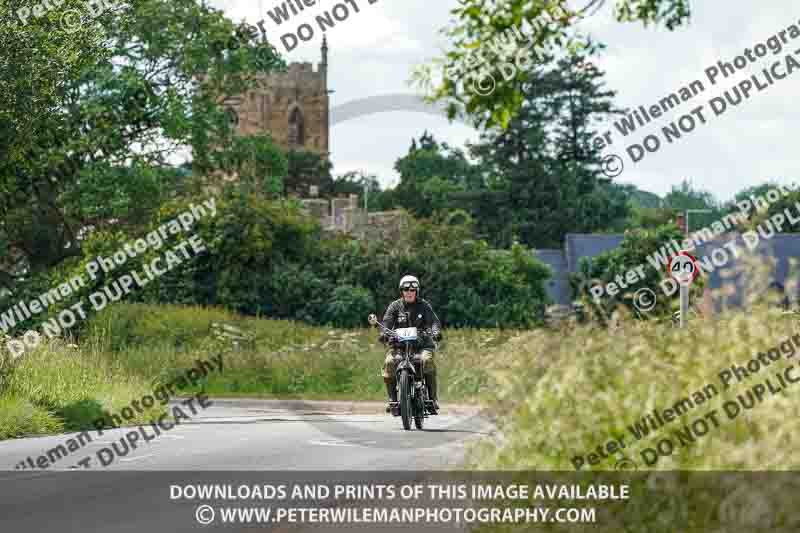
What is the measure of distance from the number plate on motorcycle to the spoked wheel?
422 millimetres

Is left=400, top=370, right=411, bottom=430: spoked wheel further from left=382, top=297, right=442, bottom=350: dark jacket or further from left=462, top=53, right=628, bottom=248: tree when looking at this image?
left=462, top=53, right=628, bottom=248: tree

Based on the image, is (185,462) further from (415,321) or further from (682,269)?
(682,269)

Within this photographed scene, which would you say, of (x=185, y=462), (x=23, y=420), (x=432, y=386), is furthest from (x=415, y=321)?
(x=23, y=420)

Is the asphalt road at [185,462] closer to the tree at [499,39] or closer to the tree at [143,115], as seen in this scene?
the tree at [499,39]

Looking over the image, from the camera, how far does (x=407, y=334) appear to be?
58.9ft

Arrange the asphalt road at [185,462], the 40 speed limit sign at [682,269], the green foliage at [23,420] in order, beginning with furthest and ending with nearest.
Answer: the 40 speed limit sign at [682,269] < the green foliage at [23,420] < the asphalt road at [185,462]

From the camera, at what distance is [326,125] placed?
13600 cm

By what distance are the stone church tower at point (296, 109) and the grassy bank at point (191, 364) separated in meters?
91.5

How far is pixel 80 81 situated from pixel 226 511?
34.4m

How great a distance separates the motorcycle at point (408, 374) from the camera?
1795cm

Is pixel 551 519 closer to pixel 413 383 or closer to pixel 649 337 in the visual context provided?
pixel 649 337

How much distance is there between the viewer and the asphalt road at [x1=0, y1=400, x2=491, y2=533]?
439 inches

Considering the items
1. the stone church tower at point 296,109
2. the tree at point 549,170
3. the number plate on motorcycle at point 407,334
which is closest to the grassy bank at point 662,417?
the number plate on motorcycle at point 407,334

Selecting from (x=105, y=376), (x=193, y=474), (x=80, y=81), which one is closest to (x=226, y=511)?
(x=193, y=474)
